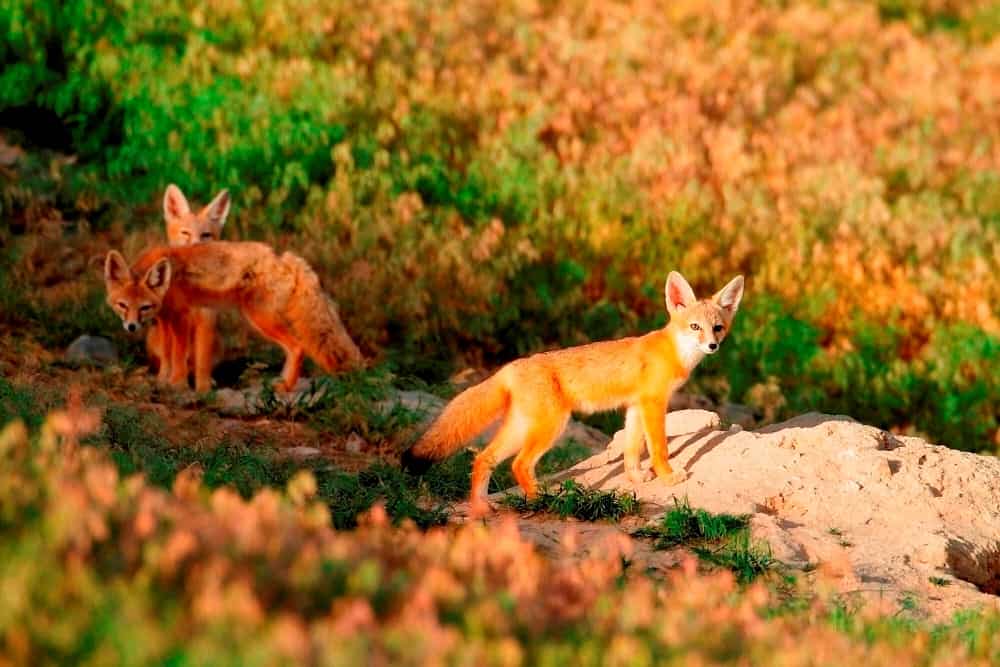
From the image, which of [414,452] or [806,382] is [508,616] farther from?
[806,382]

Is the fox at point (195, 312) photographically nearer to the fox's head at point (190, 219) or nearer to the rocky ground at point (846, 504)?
the fox's head at point (190, 219)

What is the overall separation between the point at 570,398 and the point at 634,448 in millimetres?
513

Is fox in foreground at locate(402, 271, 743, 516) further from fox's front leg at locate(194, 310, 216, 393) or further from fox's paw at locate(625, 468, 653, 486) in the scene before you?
fox's front leg at locate(194, 310, 216, 393)

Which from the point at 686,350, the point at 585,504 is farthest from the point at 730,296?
the point at 585,504

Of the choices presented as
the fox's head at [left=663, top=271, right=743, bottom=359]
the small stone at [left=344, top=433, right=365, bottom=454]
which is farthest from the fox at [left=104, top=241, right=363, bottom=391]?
the fox's head at [left=663, top=271, right=743, bottom=359]

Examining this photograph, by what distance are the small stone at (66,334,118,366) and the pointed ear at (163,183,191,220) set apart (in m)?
1.45

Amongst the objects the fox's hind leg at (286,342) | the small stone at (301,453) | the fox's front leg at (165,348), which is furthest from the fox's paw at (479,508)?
the fox's front leg at (165,348)

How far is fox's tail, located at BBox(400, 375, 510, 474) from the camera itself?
7539 mm

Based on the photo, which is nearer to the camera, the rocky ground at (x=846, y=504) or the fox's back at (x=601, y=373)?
the rocky ground at (x=846, y=504)

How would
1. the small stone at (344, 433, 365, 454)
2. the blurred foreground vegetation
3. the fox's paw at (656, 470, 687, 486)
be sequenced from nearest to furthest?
the blurred foreground vegetation < the fox's paw at (656, 470, 687, 486) < the small stone at (344, 433, 365, 454)

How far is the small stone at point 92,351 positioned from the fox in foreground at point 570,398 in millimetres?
4432

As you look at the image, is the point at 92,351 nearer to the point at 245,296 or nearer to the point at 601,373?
the point at 245,296

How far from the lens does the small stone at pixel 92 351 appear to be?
11259 mm

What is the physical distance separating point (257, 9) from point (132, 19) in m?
1.40
